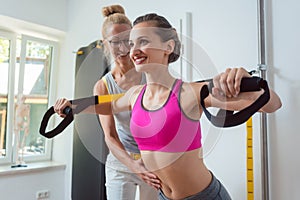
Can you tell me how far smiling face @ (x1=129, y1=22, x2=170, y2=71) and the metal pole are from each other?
0.69 metres

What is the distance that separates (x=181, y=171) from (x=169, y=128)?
14 cm

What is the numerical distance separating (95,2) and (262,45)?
1.66 meters

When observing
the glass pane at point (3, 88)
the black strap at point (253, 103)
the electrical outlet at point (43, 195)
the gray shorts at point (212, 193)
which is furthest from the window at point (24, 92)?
the black strap at point (253, 103)

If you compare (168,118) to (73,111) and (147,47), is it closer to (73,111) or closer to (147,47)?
A: (147,47)

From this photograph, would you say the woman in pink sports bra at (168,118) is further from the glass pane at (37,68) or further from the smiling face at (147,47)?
the glass pane at (37,68)

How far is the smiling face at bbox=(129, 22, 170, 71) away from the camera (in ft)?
2.69

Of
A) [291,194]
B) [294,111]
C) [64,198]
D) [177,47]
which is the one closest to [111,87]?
[177,47]

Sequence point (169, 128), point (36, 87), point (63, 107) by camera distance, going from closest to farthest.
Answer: point (169, 128) → point (63, 107) → point (36, 87)

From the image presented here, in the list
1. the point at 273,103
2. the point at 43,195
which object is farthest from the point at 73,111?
the point at 43,195

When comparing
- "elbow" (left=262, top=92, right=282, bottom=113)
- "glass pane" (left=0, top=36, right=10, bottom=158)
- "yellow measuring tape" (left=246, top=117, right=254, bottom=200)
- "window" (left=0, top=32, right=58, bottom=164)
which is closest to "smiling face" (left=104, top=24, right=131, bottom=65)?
"elbow" (left=262, top=92, right=282, bottom=113)

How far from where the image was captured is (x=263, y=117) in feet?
4.39

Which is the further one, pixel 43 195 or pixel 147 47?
pixel 43 195

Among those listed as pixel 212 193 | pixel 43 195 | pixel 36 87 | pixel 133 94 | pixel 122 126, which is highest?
pixel 36 87

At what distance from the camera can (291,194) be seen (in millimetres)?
1277
